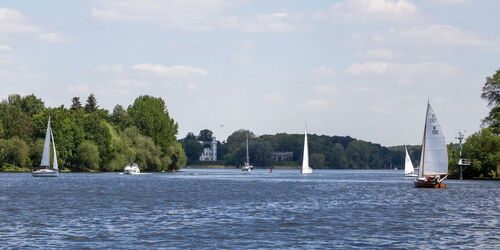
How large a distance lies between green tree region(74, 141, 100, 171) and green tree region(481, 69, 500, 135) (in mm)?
86311

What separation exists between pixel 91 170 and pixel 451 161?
8383 centimetres

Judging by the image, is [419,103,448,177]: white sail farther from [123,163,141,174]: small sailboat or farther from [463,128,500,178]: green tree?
[123,163,141,174]: small sailboat

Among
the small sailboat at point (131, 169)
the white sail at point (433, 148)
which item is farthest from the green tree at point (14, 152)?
the white sail at point (433, 148)

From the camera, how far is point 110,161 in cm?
19975

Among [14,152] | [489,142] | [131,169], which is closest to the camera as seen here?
[489,142]

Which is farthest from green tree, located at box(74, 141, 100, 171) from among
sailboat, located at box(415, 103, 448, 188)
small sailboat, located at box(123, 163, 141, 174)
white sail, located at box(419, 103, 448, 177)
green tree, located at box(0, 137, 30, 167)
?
white sail, located at box(419, 103, 448, 177)

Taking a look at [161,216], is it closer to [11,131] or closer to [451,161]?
[451,161]

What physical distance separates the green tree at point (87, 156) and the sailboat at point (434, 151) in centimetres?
9943

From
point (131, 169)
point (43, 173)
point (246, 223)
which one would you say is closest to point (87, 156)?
point (131, 169)

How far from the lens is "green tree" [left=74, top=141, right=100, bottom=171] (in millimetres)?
190750

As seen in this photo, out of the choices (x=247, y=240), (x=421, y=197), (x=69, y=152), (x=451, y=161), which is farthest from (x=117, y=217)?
(x=69, y=152)

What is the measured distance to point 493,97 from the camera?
138 meters

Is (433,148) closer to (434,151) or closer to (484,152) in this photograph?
(434,151)

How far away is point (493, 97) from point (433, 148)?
1482 inches
